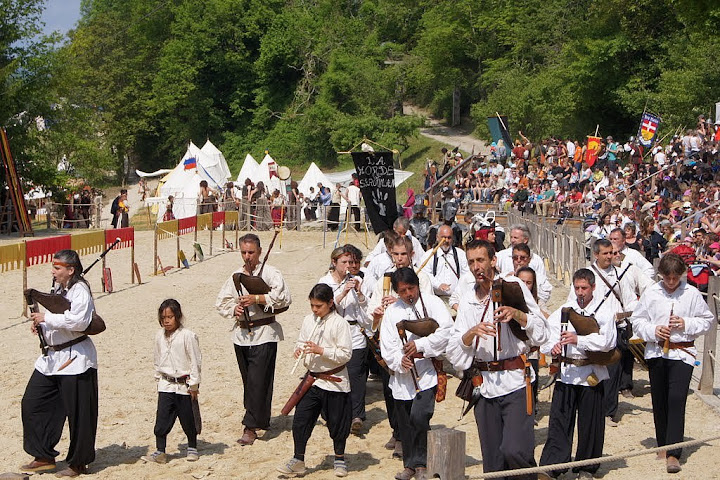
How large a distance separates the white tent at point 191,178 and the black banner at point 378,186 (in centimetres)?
1867

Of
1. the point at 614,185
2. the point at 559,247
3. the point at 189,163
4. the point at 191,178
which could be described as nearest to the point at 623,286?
the point at 559,247

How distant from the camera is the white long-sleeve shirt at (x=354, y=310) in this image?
29.2ft

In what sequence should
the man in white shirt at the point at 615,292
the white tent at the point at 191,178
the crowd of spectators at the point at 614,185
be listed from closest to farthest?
the man in white shirt at the point at 615,292, the crowd of spectators at the point at 614,185, the white tent at the point at 191,178

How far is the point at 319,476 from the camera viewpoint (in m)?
7.87

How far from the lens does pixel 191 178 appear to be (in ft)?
124

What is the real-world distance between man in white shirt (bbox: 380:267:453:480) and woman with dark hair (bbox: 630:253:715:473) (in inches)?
75.6

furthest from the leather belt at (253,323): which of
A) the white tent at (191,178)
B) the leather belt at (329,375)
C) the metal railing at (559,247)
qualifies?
the white tent at (191,178)

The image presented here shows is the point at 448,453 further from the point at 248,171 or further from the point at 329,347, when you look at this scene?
the point at 248,171

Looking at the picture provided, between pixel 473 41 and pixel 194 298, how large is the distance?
36.0 meters

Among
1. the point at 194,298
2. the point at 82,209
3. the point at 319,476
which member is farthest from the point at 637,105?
the point at 319,476

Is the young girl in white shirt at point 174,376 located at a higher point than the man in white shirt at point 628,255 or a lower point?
lower

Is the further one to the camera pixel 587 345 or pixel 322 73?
pixel 322 73

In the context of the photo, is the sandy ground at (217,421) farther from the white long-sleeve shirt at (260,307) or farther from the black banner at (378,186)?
the black banner at (378,186)

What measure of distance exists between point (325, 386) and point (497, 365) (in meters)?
1.79
